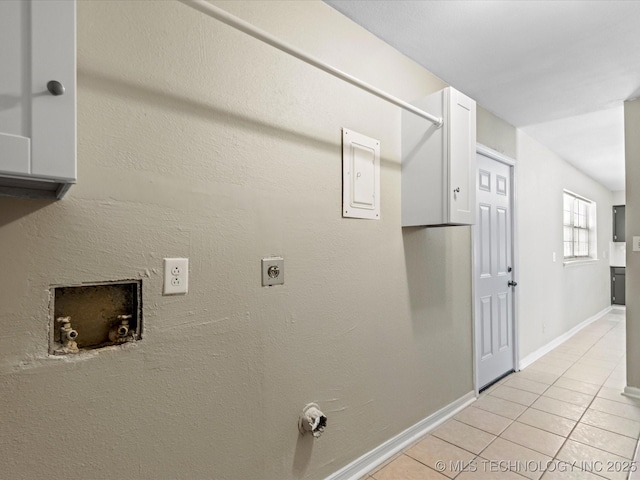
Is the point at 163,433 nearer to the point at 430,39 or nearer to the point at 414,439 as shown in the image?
the point at 414,439

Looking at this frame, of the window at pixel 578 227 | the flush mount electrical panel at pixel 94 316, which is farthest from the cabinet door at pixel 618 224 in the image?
the flush mount electrical panel at pixel 94 316

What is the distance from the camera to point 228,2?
1.36m

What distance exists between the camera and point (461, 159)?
6.46 ft

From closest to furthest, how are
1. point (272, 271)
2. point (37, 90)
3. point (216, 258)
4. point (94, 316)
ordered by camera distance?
1. point (37, 90)
2. point (94, 316)
3. point (216, 258)
4. point (272, 271)

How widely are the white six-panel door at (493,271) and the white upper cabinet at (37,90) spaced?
2.83 m

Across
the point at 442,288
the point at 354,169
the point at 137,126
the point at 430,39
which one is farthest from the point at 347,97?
the point at 442,288

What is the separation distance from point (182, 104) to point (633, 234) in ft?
11.8

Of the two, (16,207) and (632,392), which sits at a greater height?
(16,207)

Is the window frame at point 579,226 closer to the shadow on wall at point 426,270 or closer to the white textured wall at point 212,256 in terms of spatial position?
the shadow on wall at point 426,270

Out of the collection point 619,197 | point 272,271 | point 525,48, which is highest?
point 525,48

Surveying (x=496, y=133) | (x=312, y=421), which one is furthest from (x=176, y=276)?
(x=496, y=133)

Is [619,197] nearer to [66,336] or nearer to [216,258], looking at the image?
[216,258]

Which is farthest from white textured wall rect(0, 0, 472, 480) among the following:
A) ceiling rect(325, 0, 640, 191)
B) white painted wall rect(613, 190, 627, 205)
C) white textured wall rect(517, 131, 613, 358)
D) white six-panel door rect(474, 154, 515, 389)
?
white painted wall rect(613, 190, 627, 205)

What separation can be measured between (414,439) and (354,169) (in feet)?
5.77
